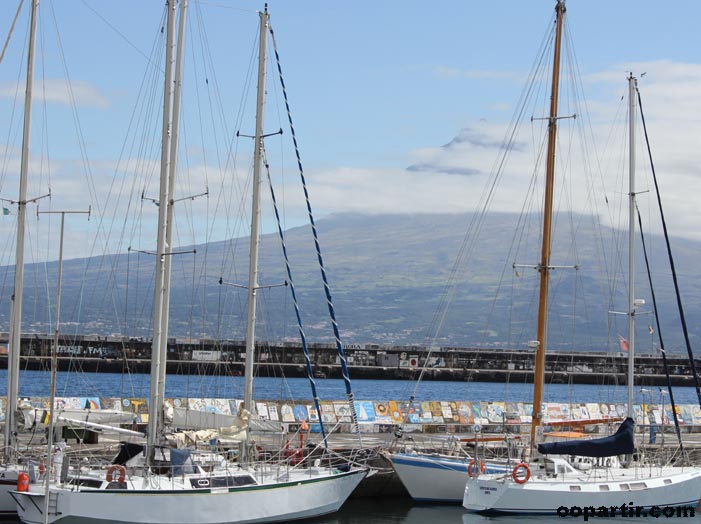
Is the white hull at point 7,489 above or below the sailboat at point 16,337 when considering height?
below

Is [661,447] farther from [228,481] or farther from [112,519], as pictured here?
[112,519]

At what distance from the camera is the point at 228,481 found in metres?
31.3

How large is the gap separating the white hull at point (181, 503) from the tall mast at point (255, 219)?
3223 mm

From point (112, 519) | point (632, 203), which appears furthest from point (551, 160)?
point (112, 519)

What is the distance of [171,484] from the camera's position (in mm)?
30594

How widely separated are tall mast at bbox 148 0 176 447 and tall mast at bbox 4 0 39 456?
3783 mm

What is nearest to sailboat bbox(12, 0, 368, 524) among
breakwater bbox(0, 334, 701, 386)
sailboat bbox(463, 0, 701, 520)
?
sailboat bbox(463, 0, 701, 520)

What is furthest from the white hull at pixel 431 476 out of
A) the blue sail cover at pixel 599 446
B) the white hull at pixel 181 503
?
the white hull at pixel 181 503

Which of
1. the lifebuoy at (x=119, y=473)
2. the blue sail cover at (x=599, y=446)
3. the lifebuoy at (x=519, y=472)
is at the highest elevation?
the blue sail cover at (x=599, y=446)

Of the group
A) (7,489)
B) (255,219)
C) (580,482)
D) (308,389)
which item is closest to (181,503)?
(7,489)

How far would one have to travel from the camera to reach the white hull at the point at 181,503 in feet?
95.6

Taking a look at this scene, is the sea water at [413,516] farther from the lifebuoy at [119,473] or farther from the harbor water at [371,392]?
the lifebuoy at [119,473]

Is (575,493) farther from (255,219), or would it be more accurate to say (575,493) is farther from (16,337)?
(16,337)

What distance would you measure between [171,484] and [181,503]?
0.64m
